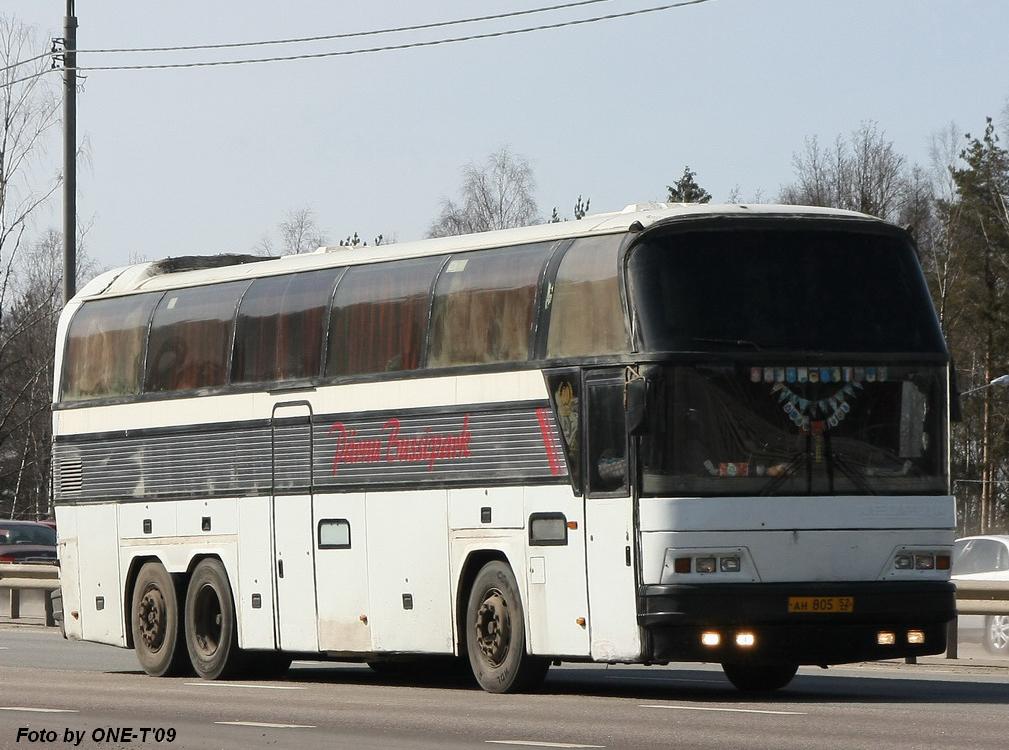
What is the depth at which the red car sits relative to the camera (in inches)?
1622

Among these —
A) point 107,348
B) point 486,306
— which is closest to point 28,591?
point 107,348

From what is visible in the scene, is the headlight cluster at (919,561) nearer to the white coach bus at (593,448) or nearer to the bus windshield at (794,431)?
the white coach bus at (593,448)

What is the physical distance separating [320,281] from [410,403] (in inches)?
82.3

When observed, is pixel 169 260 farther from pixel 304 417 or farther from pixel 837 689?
pixel 837 689

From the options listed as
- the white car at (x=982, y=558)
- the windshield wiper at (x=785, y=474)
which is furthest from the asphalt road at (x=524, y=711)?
the white car at (x=982, y=558)

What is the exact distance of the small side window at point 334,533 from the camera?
67.7ft

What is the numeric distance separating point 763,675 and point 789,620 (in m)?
1.83

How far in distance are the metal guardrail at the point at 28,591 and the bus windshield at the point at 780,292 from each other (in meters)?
19.8

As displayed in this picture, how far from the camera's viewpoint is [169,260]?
24531 mm

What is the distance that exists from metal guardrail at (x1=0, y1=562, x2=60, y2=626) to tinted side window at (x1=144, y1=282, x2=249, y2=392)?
12.7 metres

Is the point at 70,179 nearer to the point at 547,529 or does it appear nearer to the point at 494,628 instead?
the point at 494,628

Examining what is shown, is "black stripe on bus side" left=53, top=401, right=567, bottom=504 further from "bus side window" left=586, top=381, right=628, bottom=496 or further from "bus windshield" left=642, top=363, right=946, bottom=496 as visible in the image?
"bus windshield" left=642, top=363, right=946, bottom=496

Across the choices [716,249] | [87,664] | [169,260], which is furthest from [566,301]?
[87,664]

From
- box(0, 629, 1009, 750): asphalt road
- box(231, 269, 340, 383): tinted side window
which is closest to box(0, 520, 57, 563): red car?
box(0, 629, 1009, 750): asphalt road
